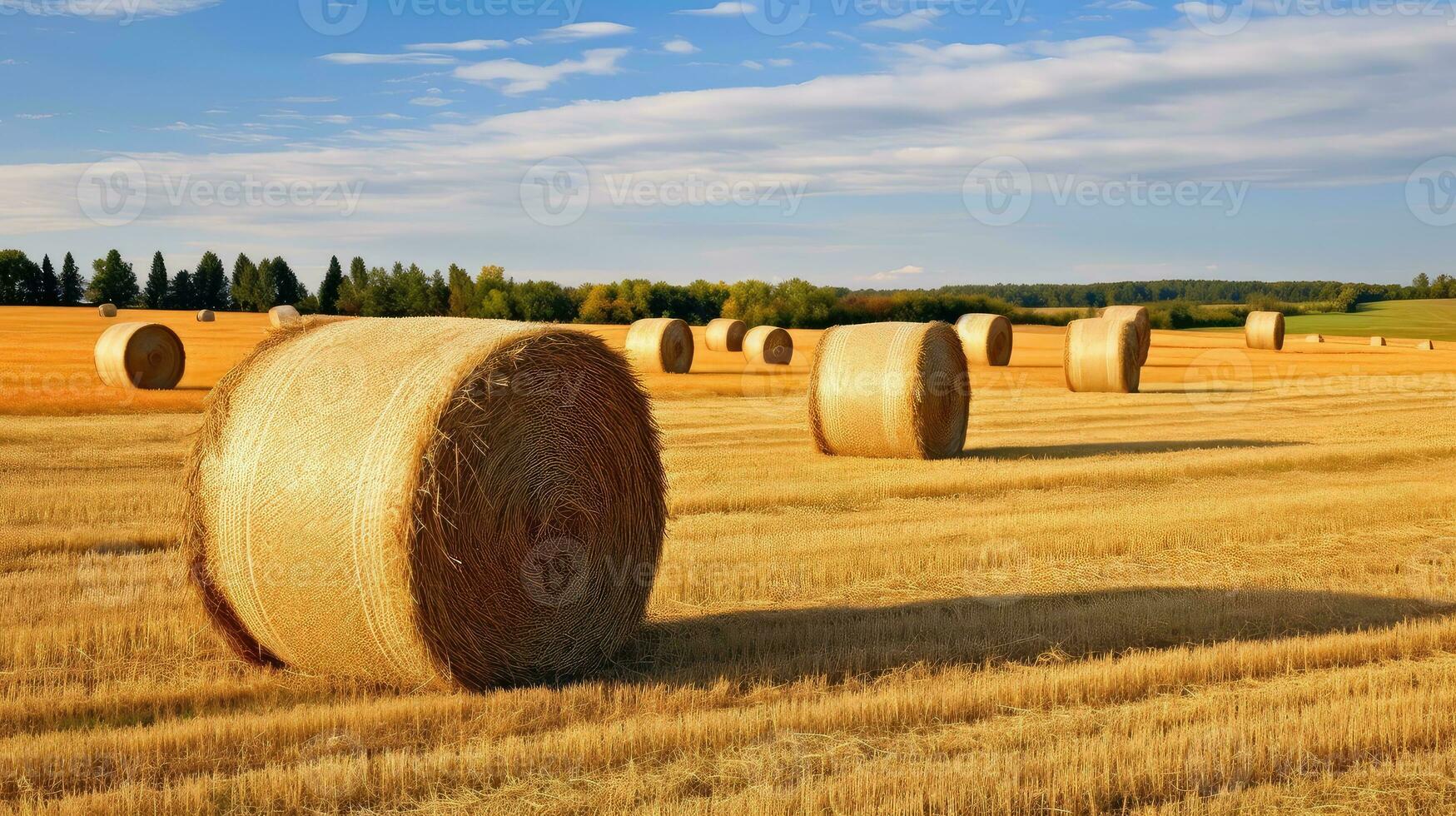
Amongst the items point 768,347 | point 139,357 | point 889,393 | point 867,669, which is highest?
point 139,357

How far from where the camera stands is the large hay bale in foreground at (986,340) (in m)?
35.2

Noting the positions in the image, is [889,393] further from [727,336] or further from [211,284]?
[211,284]

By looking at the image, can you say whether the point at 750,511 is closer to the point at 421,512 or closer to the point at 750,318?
the point at 421,512

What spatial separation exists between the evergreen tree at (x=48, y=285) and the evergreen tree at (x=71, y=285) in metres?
0.41

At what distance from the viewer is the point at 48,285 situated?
81.4 metres

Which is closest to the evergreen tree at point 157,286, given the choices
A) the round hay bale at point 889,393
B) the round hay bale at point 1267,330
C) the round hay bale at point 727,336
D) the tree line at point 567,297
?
the tree line at point 567,297

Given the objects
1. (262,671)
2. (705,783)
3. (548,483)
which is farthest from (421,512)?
(705,783)

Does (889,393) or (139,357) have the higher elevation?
(139,357)

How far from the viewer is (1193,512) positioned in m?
12.2

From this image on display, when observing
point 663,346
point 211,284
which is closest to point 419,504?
point 663,346

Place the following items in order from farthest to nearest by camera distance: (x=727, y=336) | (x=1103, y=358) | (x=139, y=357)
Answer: (x=727, y=336) → (x=1103, y=358) → (x=139, y=357)

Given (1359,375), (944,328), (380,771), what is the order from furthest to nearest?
(1359,375) → (944,328) → (380,771)

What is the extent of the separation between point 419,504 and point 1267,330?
44653mm

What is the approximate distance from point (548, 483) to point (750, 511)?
5459 millimetres
